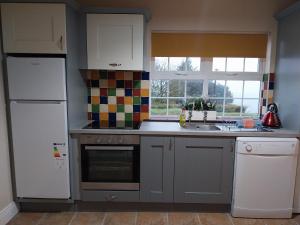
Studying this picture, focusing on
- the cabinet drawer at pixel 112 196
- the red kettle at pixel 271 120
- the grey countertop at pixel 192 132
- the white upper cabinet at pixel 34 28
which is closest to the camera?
the white upper cabinet at pixel 34 28

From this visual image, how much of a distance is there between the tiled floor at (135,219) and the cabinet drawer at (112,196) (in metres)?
0.16

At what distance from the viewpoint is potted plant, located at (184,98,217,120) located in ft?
8.47

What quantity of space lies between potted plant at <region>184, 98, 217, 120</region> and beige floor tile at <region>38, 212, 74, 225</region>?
1643 millimetres

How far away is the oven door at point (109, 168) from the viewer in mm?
2150

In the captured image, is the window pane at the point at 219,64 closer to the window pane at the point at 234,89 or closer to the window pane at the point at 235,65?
the window pane at the point at 235,65

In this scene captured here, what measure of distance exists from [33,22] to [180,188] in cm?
207

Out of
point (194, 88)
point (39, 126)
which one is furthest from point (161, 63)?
point (39, 126)

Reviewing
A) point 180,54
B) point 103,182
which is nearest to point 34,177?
point 103,182

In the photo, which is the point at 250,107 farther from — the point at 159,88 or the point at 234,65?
the point at 159,88

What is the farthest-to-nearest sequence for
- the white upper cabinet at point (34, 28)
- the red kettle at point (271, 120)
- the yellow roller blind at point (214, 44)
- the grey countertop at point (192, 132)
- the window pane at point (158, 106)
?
1. the window pane at point (158, 106)
2. the yellow roller blind at point (214, 44)
3. the red kettle at point (271, 120)
4. the grey countertop at point (192, 132)
5. the white upper cabinet at point (34, 28)

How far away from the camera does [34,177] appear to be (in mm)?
2137

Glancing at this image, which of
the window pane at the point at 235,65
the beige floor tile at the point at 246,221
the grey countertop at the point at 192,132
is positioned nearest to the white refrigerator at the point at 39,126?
the grey countertop at the point at 192,132

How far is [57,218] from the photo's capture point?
2.16m

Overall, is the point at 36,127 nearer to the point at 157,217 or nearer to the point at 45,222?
the point at 45,222
